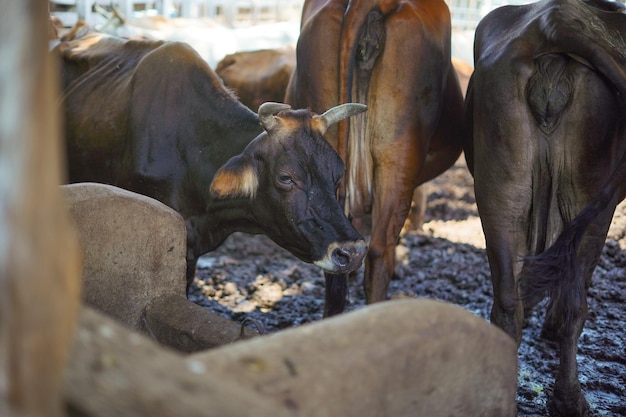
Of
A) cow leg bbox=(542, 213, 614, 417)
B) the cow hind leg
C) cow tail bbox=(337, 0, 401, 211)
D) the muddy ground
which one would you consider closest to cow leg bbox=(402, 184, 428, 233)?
the muddy ground

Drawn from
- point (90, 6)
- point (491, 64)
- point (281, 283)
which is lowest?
point (281, 283)

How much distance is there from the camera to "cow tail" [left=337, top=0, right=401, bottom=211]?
4.18 meters

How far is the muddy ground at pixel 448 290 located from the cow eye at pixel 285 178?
1055 millimetres

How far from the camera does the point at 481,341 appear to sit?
2.08 m

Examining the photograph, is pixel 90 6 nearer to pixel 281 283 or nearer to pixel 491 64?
pixel 281 283

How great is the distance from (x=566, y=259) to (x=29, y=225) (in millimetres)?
2676

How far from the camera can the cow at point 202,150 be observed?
379 centimetres

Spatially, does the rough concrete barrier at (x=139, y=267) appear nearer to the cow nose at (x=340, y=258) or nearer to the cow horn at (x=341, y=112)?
the cow nose at (x=340, y=258)

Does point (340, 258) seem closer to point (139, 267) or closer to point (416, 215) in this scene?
A: point (139, 267)

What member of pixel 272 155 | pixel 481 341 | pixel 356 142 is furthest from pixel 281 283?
pixel 481 341

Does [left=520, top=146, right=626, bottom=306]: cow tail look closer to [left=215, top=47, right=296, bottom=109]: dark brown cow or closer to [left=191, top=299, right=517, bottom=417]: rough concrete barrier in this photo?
[left=191, top=299, right=517, bottom=417]: rough concrete barrier

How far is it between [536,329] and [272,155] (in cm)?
224

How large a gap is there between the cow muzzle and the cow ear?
1.87 feet

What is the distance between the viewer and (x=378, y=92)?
4.34 m
